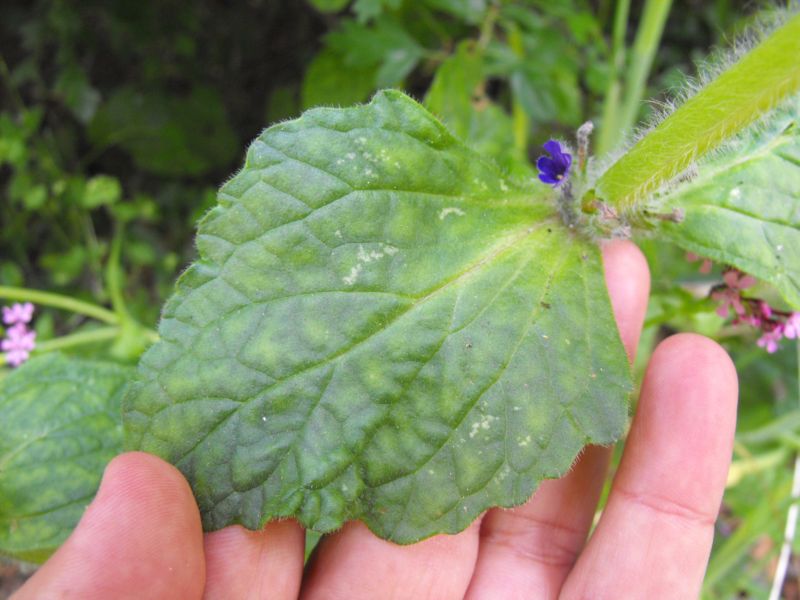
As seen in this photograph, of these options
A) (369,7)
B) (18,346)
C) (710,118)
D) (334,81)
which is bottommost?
(18,346)

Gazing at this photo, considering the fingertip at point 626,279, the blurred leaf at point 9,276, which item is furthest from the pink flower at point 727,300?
the blurred leaf at point 9,276

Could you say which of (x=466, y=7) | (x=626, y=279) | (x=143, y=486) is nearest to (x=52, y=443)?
(x=143, y=486)

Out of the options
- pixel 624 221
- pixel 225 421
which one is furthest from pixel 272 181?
pixel 624 221

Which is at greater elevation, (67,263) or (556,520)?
(556,520)

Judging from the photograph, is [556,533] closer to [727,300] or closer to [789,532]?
[727,300]

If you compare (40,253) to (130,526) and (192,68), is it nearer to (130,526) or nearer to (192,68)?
(192,68)

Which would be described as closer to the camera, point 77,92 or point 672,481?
point 672,481
